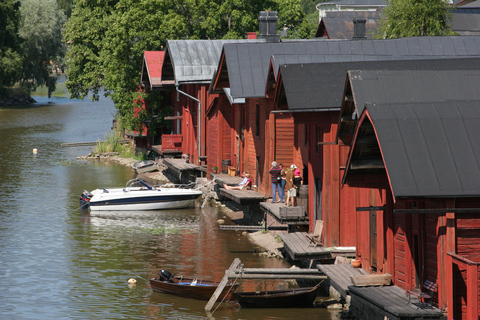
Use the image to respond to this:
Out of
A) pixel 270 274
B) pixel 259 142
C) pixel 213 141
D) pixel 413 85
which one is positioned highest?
pixel 413 85

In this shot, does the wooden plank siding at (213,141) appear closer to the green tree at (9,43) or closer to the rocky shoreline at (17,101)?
the green tree at (9,43)

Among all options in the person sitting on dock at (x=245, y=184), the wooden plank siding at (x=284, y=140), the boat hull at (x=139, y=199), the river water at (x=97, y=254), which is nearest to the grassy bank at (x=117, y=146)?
the river water at (x=97, y=254)

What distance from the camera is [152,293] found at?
22.7m

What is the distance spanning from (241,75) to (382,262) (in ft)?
44.3

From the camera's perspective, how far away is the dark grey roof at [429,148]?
13.0 meters

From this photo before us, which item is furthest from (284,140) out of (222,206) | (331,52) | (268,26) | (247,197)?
(222,206)

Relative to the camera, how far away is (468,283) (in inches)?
526

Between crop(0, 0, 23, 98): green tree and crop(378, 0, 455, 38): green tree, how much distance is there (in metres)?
66.6

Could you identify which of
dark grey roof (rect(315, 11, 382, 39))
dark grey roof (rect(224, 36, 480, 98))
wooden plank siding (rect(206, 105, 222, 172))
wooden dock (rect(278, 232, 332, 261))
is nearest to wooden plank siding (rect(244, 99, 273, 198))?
dark grey roof (rect(224, 36, 480, 98))

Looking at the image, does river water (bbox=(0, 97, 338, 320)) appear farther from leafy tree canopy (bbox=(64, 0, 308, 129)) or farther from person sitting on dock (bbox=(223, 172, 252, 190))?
leafy tree canopy (bbox=(64, 0, 308, 129))

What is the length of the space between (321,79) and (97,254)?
11286mm

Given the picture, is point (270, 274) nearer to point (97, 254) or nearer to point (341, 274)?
point (341, 274)

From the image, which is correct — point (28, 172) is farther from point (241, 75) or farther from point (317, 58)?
point (317, 58)

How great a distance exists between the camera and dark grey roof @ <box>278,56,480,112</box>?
21.6m
